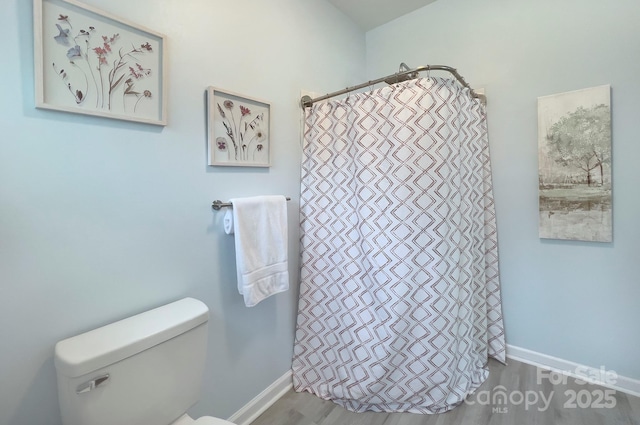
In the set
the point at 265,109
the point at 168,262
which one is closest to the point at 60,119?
the point at 168,262

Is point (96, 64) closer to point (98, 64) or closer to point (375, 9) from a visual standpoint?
point (98, 64)

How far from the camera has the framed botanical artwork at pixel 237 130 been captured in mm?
1284

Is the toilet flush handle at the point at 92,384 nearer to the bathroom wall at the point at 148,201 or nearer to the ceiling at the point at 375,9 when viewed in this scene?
the bathroom wall at the point at 148,201

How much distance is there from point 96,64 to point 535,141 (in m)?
2.28

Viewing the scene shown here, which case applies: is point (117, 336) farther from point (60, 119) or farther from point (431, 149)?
point (431, 149)

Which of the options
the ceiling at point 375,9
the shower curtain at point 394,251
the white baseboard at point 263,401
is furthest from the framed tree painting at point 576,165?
the white baseboard at point 263,401

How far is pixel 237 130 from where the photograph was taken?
4.54 feet

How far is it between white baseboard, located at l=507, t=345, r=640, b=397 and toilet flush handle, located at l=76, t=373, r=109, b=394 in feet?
7.56

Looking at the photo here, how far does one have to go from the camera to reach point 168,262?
1.16 meters

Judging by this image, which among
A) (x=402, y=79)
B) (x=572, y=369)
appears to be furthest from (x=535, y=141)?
(x=572, y=369)

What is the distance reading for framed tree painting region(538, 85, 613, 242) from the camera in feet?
5.14

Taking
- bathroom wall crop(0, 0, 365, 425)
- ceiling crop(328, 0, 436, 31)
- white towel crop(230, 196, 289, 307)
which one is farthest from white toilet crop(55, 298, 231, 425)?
ceiling crop(328, 0, 436, 31)

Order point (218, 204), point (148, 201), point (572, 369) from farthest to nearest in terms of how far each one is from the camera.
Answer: point (572, 369) < point (218, 204) < point (148, 201)

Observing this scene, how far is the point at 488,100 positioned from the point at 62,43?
2234mm
